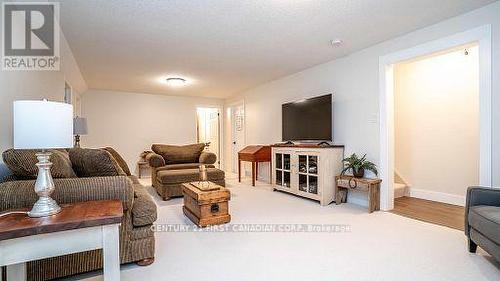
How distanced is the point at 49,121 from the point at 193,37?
6.71ft

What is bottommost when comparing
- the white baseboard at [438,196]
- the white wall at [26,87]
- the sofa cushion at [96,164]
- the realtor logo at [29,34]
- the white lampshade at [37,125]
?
the white baseboard at [438,196]

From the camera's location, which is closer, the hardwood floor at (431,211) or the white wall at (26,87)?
the white wall at (26,87)

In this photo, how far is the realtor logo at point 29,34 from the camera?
2.04 meters

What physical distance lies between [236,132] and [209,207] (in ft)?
14.2

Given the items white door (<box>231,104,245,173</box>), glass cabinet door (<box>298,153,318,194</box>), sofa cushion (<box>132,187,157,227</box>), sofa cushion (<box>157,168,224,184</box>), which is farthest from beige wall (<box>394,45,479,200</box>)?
sofa cushion (<box>132,187,157,227</box>)

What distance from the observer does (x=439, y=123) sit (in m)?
3.68

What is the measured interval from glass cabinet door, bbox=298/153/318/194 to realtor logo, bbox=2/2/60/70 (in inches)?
132

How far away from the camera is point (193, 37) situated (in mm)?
2928

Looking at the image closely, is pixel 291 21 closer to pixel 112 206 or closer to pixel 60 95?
pixel 112 206

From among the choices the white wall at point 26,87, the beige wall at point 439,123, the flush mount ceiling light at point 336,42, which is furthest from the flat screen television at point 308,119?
the white wall at point 26,87

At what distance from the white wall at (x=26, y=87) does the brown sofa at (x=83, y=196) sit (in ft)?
1.12

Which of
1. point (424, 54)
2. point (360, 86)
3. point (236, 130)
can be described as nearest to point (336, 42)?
point (360, 86)

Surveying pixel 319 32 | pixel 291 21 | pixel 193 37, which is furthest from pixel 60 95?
pixel 319 32

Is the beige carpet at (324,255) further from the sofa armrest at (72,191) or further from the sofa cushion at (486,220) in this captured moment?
the sofa armrest at (72,191)
